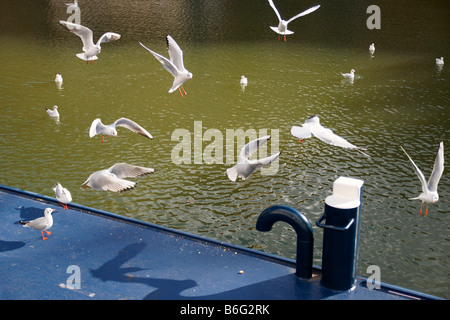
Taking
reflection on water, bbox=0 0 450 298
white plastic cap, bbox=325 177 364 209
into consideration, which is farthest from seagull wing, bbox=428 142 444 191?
white plastic cap, bbox=325 177 364 209

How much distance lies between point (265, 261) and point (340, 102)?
813 cm

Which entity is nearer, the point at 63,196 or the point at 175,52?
the point at 63,196

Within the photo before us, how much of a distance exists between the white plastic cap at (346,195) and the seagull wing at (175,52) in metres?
3.51

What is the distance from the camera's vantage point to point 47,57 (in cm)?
1479

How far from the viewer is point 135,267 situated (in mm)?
4363

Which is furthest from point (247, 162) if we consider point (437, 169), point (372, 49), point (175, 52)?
point (372, 49)

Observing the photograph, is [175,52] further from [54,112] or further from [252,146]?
[54,112]

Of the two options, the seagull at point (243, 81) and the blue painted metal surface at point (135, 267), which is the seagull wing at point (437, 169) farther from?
the seagull at point (243, 81)

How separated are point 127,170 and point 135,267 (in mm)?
1466

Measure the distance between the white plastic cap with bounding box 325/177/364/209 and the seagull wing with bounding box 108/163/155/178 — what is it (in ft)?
6.95

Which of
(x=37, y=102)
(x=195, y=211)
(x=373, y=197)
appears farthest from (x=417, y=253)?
(x=37, y=102)

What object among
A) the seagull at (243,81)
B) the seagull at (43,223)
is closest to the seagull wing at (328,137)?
the seagull at (43,223)

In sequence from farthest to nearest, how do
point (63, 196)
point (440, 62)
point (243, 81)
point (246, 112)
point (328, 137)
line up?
point (440, 62)
point (243, 81)
point (246, 112)
point (328, 137)
point (63, 196)
